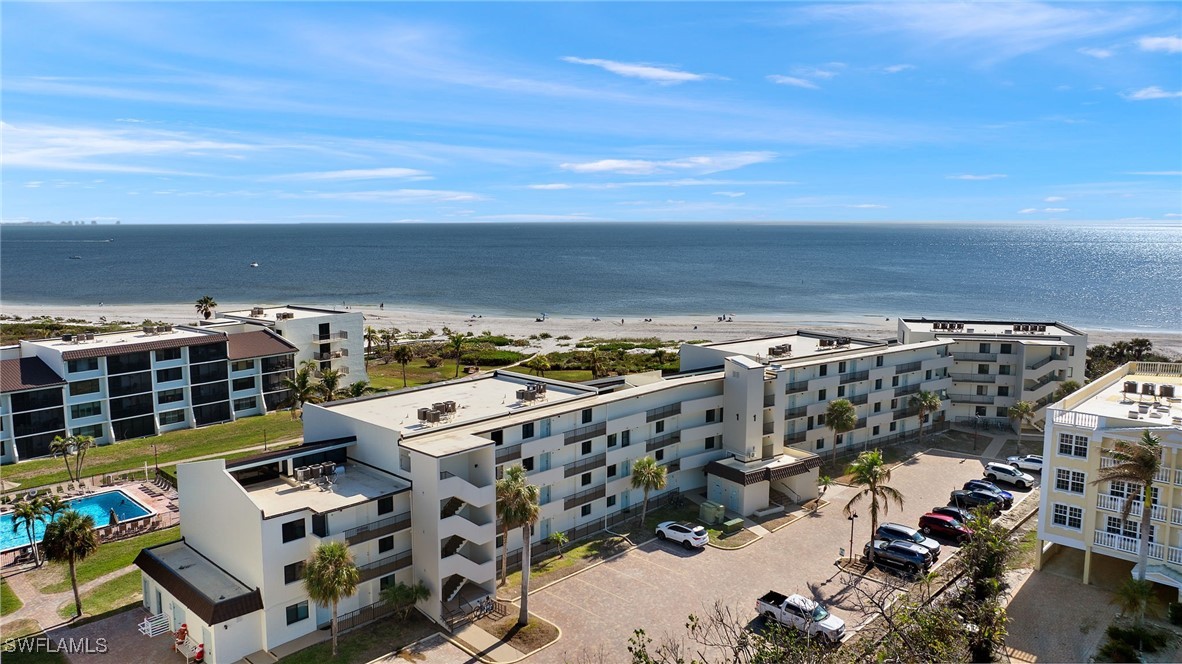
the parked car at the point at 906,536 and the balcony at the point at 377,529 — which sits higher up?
the balcony at the point at 377,529

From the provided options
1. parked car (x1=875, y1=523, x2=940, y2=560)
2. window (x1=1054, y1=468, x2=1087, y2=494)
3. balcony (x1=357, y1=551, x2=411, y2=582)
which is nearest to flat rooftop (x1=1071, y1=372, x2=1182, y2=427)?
window (x1=1054, y1=468, x2=1087, y2=494)

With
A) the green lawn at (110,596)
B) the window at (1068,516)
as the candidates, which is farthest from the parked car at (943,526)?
the green lawn at (110,596)

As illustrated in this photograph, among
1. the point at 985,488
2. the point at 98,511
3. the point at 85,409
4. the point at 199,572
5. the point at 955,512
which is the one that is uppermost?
the point at 85,409

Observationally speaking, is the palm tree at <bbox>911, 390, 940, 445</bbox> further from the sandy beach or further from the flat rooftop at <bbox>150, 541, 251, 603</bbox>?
the sandy beach

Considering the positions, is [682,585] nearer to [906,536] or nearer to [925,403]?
[906,536]

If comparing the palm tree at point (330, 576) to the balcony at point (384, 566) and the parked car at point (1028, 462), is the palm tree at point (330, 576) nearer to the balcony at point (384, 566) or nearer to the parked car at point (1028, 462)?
the balcony at point (384, 566)

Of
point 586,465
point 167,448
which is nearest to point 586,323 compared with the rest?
point 167,448

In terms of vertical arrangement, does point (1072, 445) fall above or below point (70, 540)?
above
